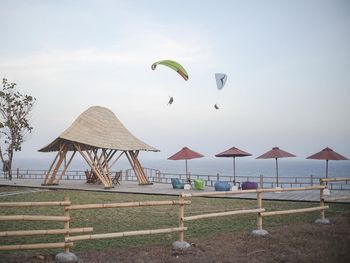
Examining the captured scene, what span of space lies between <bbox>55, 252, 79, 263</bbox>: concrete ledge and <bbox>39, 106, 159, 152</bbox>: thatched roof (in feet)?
50.3

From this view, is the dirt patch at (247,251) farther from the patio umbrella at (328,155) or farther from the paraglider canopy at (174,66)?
the paraglider canopy at (174,66)

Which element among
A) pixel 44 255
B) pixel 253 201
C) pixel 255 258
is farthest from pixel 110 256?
pixel 253 201

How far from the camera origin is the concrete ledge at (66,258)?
21.7 feet

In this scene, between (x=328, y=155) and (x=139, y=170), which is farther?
(x=139, y=170)

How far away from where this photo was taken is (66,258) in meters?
6.63

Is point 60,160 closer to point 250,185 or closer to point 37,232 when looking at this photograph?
point 250,185

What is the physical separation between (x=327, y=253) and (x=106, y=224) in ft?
19.5

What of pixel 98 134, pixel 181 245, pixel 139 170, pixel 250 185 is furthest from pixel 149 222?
pixel 139 170

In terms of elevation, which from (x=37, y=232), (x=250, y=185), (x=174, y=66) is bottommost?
(x=37, y=232)

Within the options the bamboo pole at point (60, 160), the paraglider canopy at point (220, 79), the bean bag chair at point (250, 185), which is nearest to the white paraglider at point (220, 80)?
the paraglider canopy at point (220, 79)

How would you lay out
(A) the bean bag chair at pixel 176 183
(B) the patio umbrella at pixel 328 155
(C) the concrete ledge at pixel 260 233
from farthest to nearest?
(A) the bean bag chair at pixel 176 183, (B) the patio umbrella at pixel 328 155, (C) the concrete ledge at pixel 260 233

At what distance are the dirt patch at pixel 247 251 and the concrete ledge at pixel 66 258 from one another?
5.2 inches

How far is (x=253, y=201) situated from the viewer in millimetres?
15273

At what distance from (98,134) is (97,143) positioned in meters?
1.26
